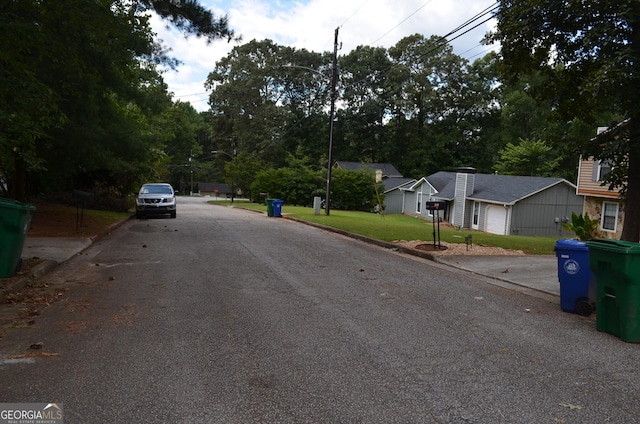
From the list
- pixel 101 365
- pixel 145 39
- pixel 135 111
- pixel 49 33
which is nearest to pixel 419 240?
pixel 145 39

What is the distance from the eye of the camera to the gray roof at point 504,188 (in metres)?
36.1

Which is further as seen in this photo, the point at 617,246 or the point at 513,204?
the point at 513,204

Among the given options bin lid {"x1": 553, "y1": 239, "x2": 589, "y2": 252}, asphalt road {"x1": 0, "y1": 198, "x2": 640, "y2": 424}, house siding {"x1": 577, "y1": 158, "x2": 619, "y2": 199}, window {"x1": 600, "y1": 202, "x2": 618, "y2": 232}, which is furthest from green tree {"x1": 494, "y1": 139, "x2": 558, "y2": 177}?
bin lid {"x1": 553, "y1": 239, "x2": 589, "y2": 252}

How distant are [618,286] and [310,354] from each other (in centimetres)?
371

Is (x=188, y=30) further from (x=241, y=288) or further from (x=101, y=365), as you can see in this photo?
(x=101, y=365)

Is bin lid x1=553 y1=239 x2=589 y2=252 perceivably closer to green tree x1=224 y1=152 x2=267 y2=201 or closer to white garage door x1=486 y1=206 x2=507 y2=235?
white garage door x1=486 y1=206 x2=507 y2=235

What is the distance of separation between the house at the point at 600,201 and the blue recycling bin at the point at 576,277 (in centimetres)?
1965

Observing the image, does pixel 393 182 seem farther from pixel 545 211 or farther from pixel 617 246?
pixel 617 246

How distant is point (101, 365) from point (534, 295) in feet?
23.0

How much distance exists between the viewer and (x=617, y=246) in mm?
6031

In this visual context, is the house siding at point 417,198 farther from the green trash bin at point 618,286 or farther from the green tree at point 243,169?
the green trash bin at point 618,286

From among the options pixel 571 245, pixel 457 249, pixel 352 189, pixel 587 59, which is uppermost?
pixel 587 59

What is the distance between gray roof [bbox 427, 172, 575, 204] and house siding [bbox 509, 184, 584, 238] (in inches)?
17.9

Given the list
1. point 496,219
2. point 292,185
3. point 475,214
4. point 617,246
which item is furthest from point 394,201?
point 617,246
